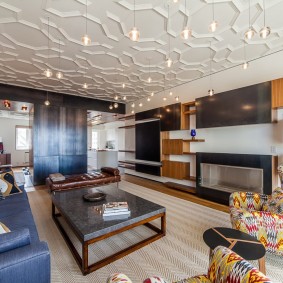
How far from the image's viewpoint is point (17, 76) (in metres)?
4.44

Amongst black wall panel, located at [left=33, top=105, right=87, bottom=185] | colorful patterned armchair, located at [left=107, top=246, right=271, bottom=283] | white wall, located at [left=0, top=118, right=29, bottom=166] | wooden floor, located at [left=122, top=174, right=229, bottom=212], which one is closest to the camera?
colorful patterned armchair, located at [left=107, top=246, right=271, bottom=283]

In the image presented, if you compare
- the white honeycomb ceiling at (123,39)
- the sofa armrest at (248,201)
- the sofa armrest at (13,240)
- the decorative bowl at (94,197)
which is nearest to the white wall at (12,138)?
the white honeycomb ceiling at (123,39)

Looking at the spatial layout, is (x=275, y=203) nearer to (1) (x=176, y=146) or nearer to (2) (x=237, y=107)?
(2) (x=237, y=107)

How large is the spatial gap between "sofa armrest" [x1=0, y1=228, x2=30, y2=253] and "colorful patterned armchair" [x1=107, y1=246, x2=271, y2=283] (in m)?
0.71

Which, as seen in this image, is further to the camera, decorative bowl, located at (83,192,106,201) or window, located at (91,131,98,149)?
window, located at (91,131,98,149)

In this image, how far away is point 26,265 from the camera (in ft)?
3.55

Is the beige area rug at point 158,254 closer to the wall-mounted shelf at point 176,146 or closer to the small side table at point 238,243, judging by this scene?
the small side table at point 238,243

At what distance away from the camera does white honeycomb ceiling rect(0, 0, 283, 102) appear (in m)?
2.25

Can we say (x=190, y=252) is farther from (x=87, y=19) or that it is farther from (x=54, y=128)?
(x=54, y=128)

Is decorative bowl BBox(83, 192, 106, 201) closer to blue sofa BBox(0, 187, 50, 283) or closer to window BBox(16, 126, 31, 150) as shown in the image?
blue sofa BBox(0, 187, 50, 283)

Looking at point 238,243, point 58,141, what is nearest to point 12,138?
point 58,141

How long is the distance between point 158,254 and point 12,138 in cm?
1002

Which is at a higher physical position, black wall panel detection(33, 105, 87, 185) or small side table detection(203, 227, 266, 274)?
black wall panel detection(33, 105, 87, 185)

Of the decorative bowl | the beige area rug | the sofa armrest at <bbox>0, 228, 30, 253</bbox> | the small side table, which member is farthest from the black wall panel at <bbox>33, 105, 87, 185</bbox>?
the small side table
